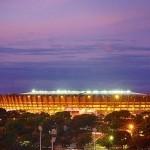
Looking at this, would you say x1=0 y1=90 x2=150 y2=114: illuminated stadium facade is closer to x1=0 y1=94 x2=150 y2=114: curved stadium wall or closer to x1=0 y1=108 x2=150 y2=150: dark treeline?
x1=0 y1=94 x2=150 y2=114: curved stadium wall

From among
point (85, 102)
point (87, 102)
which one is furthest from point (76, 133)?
point (85, 102)

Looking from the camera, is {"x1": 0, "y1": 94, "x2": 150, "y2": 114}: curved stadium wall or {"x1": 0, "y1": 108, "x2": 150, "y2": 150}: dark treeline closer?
{"x1": 0, "y1": 108, "x2": 150, "y2": 150}: dark treeline

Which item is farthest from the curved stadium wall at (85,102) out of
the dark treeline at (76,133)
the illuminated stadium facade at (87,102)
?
the dark treeline at (76,133)

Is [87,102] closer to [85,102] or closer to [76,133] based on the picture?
[85,102]

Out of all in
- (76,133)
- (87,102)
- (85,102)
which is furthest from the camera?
(85,102)

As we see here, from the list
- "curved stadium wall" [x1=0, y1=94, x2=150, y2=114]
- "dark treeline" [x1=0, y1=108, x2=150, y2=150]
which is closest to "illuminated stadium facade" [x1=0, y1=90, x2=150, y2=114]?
"curved stadium wall" [x1=0, y1=94, x2=150, y2=114]

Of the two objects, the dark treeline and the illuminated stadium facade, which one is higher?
the illuminated stadium facade

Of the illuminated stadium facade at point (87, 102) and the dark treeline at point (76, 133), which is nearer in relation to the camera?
the dark treeline at point (76, 133)

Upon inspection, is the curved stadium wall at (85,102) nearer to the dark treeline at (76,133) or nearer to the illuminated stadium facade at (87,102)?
the illuminated stadium facade at (87,102)

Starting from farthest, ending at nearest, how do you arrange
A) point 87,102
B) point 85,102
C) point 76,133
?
1. point 85,102
2. point 87,102
3. point 76,133

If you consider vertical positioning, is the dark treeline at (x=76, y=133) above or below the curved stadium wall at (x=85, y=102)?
below

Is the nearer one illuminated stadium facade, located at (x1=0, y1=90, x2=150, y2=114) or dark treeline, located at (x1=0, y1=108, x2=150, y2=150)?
dark treeline, located at (x1=0, y1=108, x2=150, y2=150)
